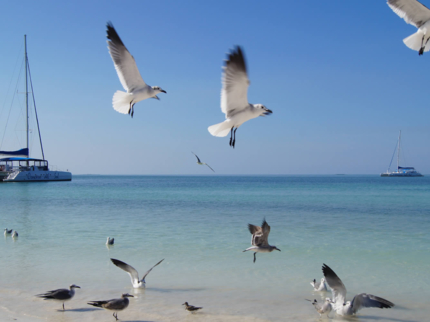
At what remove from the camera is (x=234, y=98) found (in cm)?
324

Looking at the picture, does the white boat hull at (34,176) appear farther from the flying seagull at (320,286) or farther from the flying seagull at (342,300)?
the flying seagull at (342,300)

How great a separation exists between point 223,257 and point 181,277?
2259 mm

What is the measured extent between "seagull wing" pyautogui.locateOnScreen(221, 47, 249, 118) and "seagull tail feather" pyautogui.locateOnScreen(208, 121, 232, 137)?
0.08m

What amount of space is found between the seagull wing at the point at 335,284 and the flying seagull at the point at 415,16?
353 centimetres

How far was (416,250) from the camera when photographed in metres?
13.0

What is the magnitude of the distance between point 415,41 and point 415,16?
227mm

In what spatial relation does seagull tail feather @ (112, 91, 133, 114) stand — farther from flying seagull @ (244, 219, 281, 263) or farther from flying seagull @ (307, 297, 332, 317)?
flying seagull @ (307, 297, 332, 317)

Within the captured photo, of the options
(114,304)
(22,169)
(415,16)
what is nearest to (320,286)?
(114,304)

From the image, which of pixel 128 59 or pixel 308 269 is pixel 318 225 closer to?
pixel 308 269

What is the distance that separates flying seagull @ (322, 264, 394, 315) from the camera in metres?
6.45

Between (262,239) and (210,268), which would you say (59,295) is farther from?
(210,268)

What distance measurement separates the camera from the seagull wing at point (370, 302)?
6.49 m

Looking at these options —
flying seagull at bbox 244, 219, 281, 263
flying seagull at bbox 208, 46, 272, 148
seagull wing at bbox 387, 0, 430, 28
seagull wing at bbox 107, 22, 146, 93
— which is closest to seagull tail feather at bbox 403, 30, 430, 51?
seagull wing at bbox 387, 0, 430, 28

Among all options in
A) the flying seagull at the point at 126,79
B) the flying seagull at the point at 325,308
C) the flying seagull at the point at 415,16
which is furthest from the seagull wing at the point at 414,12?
the flying seagull at the point at 325,308
